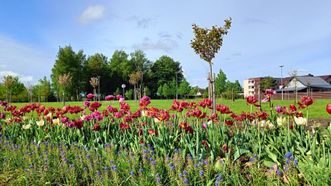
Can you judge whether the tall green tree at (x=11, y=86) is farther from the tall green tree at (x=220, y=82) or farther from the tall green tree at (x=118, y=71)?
the tall green tree at (x=220, y=82)

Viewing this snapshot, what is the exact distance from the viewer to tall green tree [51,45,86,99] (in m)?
60.7

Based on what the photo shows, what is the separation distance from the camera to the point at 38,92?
57.6m

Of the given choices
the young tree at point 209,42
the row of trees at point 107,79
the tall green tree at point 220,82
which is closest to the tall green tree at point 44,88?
the row of trees at point 107,79

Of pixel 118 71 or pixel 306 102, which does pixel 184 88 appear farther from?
pixel 306 102

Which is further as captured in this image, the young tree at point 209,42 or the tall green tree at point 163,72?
the tall green tree at point 163,72

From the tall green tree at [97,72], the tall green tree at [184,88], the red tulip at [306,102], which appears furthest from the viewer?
the tall green tree at [97,72]

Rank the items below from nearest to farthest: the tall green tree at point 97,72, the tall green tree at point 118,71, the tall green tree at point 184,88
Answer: the tall green tree at point 184,88
the tall green tree at point 97,72
the tall green tree at point 118,71

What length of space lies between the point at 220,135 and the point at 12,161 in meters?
3.29

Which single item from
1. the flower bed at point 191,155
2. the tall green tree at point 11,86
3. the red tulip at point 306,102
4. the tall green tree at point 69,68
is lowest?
the flower bed at point 191,155

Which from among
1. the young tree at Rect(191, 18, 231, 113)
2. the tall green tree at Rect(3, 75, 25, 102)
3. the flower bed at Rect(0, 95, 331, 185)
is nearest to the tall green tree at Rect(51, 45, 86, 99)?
the tall green tree at Rect(3, 75, 25, 102)

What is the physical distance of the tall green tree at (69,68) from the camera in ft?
199

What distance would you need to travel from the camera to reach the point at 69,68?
61719 mm

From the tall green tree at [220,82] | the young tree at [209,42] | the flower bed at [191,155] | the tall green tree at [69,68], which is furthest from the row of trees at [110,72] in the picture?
the flower bed at [191,155]

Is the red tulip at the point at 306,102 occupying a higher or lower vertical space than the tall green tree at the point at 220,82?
lower
